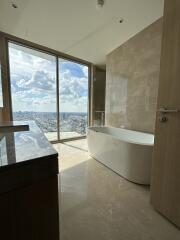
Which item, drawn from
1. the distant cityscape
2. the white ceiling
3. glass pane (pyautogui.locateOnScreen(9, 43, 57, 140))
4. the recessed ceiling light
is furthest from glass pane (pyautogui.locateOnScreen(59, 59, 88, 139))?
the recessed ceiling light

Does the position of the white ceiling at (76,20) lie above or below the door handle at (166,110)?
above

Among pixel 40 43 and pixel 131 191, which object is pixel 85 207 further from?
pixel 40 43

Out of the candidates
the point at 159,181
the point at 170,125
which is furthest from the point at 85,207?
the point at 170,125

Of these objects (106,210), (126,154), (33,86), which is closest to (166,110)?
(126,154)

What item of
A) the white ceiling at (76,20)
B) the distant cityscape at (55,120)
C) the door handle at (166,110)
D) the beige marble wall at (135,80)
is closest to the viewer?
the door handle at (166,110)

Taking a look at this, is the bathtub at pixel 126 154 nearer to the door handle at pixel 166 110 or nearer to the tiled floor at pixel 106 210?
the tiled floor at pixel 106 210

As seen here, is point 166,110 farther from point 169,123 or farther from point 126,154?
point 126,154

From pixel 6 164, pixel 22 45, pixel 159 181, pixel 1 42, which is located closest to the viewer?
pixel 6 164

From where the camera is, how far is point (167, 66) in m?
1.32

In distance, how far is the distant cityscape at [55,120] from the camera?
3.46 m

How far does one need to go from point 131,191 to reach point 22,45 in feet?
11.8

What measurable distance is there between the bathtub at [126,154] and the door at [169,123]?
461 mm

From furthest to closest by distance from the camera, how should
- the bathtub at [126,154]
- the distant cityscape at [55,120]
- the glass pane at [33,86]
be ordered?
the distant cityscape at [55,120]
the glass pane at [33,86]
the bathtub at [126,154]

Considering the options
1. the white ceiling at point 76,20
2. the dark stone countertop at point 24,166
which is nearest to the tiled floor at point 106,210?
the dark stone countertop at point 24,166
